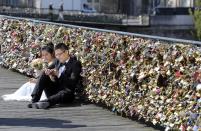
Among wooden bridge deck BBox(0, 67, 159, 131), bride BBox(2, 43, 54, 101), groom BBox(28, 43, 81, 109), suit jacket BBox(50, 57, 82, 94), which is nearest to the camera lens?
wooden bridge deck BBox(0, 67, 159, 131)

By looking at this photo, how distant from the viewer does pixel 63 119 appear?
9023 millimetres

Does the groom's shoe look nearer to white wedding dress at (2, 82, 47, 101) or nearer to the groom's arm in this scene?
the groom's arm

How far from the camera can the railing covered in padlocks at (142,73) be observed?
7.67 meters

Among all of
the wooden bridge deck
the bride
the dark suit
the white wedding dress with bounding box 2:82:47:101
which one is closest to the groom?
the dark suit

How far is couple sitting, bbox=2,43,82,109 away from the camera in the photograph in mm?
9938

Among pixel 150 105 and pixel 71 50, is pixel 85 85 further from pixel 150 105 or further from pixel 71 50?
pixel 150 105

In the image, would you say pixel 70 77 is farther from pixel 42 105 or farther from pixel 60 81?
pixel 42 105

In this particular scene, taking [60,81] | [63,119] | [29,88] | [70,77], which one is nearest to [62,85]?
Result: [60,81]

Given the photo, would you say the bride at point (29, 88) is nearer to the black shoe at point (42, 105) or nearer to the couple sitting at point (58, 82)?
the couple sitting at point (58, 82)

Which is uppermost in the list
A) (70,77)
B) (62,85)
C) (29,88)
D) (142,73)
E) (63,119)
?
(142,73)

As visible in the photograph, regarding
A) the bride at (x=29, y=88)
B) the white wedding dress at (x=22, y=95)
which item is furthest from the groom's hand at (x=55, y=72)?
the white wedding dress at (x=22, y=95)

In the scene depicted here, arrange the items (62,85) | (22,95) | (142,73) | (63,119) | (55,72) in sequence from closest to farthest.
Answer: (142,73), (63,119), (55,72), (62,85), (22,95)

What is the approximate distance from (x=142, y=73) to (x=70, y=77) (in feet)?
5.83

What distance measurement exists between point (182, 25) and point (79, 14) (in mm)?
8979
